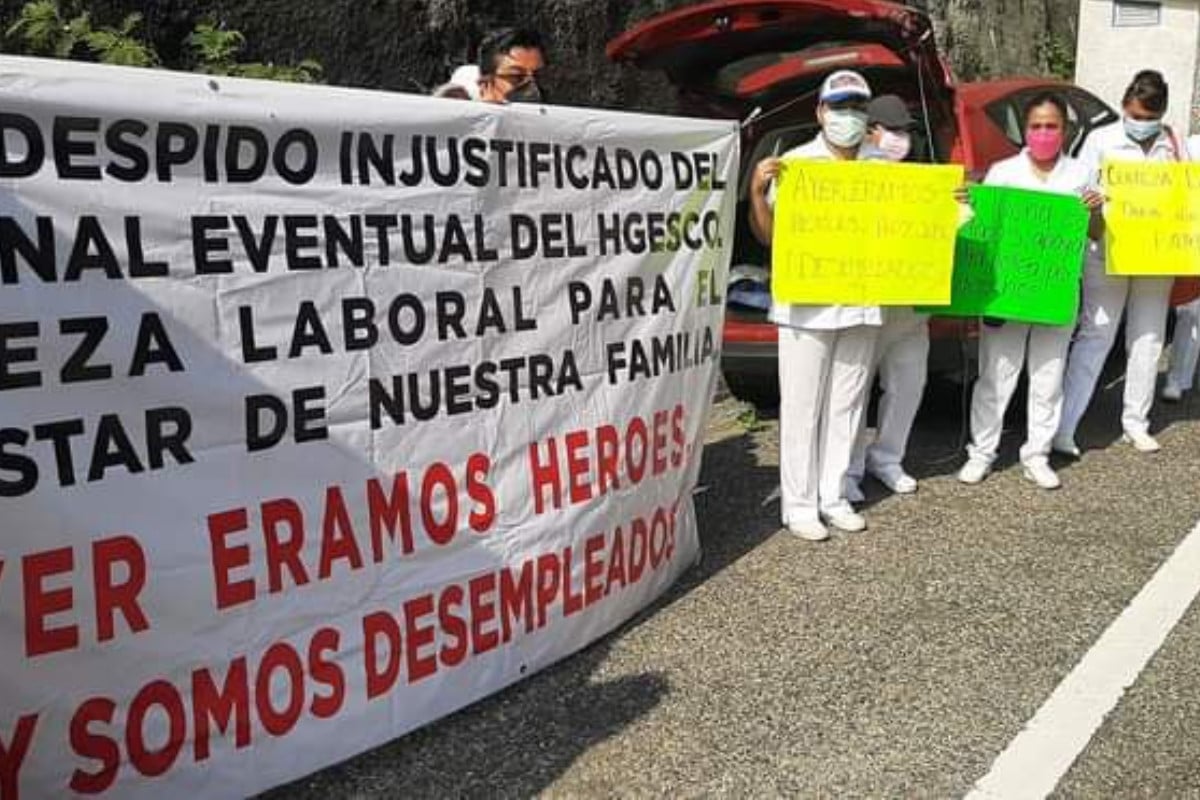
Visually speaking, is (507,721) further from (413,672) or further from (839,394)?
(839,394)

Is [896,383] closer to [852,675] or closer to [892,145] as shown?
[892,145]

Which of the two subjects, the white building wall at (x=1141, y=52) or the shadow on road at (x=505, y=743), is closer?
the shadow on road at (x=505, y=743)

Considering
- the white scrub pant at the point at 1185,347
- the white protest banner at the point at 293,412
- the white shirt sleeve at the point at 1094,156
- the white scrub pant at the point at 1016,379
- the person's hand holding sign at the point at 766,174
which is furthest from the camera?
the white scrub pant at the point at 1185,347

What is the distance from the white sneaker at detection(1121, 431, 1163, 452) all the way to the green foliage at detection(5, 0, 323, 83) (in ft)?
15.0

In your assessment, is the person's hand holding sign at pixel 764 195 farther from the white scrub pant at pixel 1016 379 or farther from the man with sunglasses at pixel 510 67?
the white scrub pant at pixel 1016 379

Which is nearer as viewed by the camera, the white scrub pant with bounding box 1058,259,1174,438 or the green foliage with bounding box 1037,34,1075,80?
the white scrub pant with bounding box 1058,259,1174,438

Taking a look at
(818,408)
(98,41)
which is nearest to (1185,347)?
(818,408)

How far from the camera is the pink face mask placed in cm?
515

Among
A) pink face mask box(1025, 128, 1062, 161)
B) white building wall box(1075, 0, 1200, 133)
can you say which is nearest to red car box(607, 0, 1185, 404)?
pink face mask box(1025, 128, 1062, 161)

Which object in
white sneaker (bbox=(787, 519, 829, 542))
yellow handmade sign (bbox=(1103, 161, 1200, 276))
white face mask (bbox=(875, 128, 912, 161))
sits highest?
white face mask (bbox=(875, 128, 912, 161))

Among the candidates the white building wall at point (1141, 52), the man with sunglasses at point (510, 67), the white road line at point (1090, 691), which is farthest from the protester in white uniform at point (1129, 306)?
the white building wall at point (1141, 52)

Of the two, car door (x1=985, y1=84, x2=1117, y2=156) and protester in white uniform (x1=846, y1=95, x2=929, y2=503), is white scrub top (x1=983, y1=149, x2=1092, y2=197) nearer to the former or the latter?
protester in white uniform (x1=846, y1=95, x2=929, y2=503)

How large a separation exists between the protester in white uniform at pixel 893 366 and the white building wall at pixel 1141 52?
337 inches

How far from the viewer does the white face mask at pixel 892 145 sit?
473cm
